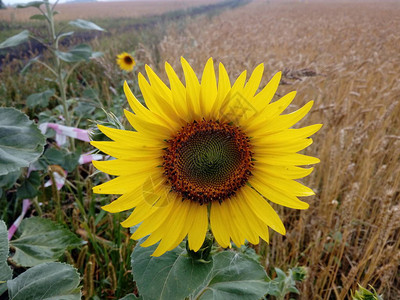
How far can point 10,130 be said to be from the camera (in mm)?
1260

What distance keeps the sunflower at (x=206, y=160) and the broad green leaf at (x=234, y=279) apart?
0.29 feet

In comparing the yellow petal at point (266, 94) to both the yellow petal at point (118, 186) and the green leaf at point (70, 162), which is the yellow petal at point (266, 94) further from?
the green leaf at point (70, 162)

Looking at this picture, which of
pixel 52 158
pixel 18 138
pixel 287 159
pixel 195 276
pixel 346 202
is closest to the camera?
pixel 195 276

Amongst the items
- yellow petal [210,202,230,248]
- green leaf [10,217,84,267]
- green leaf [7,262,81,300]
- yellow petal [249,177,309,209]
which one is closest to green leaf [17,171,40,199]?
green leaf [10,217,84,267]

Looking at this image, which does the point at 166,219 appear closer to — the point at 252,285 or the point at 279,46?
the point at 252,285

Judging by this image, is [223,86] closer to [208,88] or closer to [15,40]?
[208,88]

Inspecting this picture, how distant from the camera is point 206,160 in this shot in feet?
3.71

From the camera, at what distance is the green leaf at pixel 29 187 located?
1983mm

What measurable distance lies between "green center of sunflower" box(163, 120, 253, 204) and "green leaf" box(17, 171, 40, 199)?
1.31m

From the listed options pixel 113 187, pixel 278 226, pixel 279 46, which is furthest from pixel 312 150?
pixel 279 46

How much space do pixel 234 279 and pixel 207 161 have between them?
1.35 feet

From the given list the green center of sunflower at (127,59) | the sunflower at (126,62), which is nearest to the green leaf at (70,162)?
the sunflower at (126,62)

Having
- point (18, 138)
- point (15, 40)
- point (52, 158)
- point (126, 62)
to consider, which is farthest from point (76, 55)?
point (126, 62)

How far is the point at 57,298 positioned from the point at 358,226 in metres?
2.17
